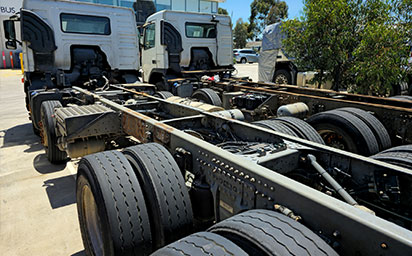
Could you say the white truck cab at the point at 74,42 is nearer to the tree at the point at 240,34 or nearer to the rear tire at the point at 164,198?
the rear tire at the point at 164,198

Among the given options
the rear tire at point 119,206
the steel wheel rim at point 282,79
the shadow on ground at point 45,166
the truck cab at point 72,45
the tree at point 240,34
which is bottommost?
the shadow on ground at point 45,166

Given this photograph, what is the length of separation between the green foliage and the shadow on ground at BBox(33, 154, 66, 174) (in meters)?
5.99

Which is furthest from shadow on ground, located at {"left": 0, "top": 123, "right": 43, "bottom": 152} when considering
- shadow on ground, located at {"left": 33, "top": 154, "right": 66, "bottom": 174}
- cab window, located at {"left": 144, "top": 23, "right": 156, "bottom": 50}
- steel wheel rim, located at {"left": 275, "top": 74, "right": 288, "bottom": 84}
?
steel wheel rim, located at {"left": 275, "top": 74, "right": 288, "bottom": 84}

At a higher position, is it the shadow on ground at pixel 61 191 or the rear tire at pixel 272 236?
the rear tire at pixel 272 236

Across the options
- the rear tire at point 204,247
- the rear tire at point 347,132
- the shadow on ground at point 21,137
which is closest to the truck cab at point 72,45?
the shadow on ground at point 21,137

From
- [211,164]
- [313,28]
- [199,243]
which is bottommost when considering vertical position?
[199,243]

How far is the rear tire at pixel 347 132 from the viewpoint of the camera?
3.66 m

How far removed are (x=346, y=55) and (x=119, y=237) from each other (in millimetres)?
6477

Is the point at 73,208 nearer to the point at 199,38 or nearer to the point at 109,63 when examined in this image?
the point at 109,63

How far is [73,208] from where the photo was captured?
3.81m

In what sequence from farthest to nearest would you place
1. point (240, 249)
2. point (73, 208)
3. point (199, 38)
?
point (199, 38) < point (73, 208) < point (240, 249)

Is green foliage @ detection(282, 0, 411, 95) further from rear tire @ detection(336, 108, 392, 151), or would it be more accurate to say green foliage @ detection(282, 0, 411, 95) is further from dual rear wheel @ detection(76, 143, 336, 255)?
dual rear wheel @ detection(76, 143, 336, 255)

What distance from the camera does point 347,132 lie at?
3.75 meters

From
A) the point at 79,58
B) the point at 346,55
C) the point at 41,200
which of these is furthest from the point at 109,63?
the point at 346,55
